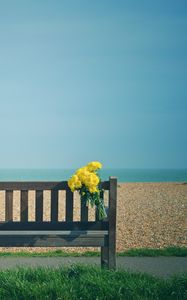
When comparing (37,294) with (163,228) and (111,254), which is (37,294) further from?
(163,228)

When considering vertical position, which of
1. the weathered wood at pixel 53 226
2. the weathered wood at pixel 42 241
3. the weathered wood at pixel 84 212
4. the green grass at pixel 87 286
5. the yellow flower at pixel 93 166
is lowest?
the green grass at pixel 87 286

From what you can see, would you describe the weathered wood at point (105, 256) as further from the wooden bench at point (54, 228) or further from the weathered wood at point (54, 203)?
the weathered wood at point (54, 203)

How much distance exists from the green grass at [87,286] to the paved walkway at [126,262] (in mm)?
1254

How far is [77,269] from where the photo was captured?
19.1ft

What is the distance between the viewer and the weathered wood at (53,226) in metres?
6.10

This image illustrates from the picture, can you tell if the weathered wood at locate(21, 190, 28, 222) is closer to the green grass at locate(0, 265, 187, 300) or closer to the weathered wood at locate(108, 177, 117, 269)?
the green grass at locate(0, 265, 187, 300)

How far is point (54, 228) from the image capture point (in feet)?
20.1

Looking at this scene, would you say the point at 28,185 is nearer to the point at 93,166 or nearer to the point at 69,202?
the point at 69,202

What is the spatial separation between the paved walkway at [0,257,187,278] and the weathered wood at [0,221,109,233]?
97 cm

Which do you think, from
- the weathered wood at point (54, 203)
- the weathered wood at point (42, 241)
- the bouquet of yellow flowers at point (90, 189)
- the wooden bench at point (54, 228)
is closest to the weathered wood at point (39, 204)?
the wooden bench at point (54, 228)

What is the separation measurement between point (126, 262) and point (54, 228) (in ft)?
5.73

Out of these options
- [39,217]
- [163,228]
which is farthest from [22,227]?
[163,228]

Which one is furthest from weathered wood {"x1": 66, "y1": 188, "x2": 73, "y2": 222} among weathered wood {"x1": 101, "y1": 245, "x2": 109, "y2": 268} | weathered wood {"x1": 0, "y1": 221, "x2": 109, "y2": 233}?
weathered wood {"x1": 101, "y1": 245, "x2": 109, "y2": 268}

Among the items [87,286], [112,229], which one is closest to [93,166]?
[112,229]
